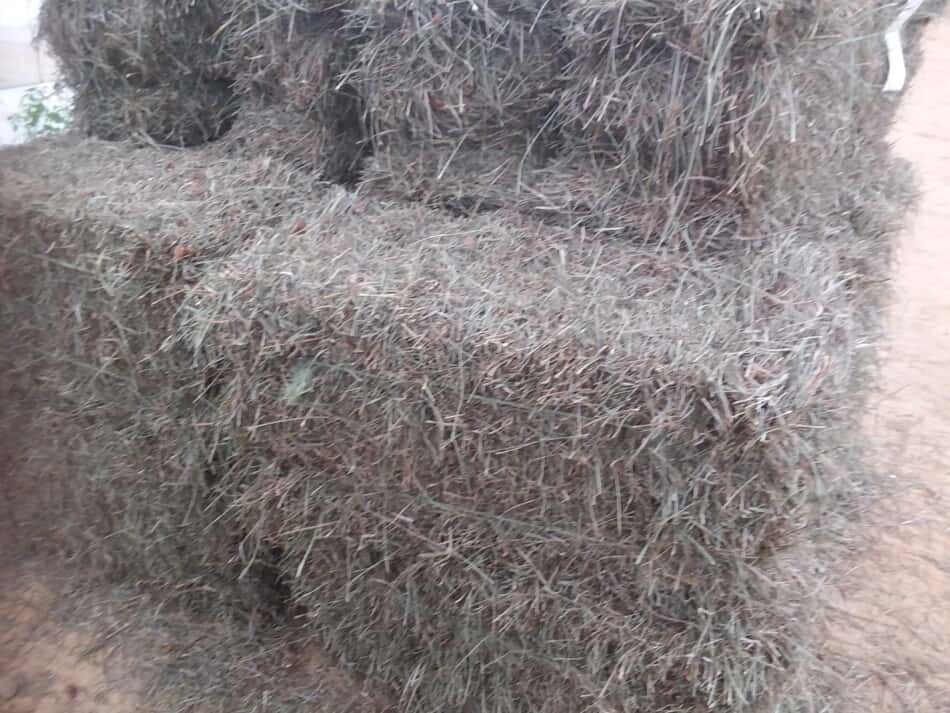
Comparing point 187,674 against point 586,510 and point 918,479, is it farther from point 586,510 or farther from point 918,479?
point 918,479

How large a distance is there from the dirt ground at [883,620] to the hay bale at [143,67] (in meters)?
1.57

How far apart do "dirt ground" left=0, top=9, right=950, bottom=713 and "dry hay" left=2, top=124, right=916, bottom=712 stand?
1.82 ft

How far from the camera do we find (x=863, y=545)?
2861 millimetres

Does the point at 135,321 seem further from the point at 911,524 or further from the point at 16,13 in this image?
the point at 16,13

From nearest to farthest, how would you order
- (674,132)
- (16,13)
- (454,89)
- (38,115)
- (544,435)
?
A: (544,435)
(674,132)
(454,89)
(38,115)
(16,13)

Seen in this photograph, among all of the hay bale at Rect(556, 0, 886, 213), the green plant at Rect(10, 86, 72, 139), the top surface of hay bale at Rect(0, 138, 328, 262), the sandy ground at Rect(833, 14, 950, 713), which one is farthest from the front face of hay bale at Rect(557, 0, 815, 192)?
the green plant at Rect(10, 86, 72, 139)

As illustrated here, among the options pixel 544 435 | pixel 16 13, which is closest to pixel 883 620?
pixel 544 435

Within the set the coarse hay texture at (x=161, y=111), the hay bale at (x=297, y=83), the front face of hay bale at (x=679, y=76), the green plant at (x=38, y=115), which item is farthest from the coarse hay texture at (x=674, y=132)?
the green plant at (x=38, y=115)

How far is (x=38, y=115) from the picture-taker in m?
3.52

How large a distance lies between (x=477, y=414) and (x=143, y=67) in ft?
5.24

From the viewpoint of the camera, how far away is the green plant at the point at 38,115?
3.38m

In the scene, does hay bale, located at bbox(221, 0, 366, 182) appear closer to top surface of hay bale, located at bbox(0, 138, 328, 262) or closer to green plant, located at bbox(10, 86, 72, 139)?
A: top surface of hay bale, located at bbox(0, 138, 328, 262)

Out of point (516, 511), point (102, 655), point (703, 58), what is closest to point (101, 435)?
point (102, 655)

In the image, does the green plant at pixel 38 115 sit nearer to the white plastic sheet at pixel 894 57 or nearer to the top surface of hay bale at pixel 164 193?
the top surface of hay bale at pixel 164 193
